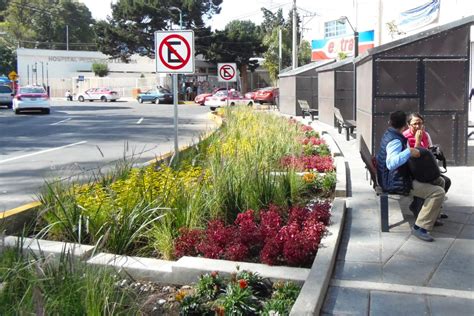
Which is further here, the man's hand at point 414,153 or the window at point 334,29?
the window at point 334,29

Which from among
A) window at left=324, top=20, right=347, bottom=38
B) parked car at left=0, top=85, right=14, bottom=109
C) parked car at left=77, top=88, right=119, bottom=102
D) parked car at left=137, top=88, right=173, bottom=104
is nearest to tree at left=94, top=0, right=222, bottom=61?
parked car at left=77, top=88, right=119, bottom=102

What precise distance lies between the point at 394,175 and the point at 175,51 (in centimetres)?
459

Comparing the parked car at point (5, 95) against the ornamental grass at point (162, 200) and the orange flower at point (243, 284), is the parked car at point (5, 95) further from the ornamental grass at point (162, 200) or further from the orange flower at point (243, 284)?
the orange flower at point (243, 284)

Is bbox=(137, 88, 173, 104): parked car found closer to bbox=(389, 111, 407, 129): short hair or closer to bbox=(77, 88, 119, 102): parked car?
bbox=(77, 88, 119, 102): parked car

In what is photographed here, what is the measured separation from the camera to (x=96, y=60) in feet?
266

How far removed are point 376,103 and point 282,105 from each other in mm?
18596

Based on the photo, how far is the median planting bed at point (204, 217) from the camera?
4895mm

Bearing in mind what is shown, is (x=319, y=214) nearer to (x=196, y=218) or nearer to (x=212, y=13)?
(x=196, y=218)

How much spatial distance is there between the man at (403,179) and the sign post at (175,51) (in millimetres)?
4048

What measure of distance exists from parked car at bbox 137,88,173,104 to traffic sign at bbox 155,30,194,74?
43.0m

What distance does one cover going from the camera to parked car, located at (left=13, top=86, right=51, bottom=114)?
30.5 m

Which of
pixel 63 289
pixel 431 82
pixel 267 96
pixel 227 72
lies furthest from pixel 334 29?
pixel 63 289

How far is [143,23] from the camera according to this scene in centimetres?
6069

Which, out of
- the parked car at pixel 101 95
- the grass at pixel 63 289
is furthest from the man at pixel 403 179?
the parked car at pixel 101 95
